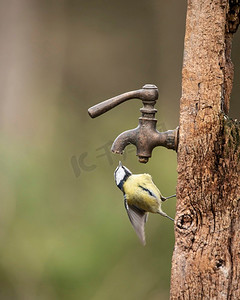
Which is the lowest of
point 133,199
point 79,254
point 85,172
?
point 79,254

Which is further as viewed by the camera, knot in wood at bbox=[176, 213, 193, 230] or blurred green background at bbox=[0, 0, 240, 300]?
blurred green background at bbox=[0, 0, 240, 300]

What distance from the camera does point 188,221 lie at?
1.48 meters

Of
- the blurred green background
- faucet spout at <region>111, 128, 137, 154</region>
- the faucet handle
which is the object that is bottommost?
the blurred green background

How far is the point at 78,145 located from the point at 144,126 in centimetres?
191

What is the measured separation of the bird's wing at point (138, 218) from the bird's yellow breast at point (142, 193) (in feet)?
0.07

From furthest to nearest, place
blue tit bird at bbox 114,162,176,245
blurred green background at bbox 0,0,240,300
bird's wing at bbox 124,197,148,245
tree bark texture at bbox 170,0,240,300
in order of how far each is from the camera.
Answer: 1. blurred green background at bbox 0,0,240,300
2. blue tit bird at bbox 114,162,176,245
3. bird's wing at bbox 124,197,148,245
4. tree bark texture at bbox 170,0,240,300

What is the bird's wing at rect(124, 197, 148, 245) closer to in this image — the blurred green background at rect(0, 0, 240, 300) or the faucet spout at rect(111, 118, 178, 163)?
the faucet spout at rect(111, 118, 178, 163)

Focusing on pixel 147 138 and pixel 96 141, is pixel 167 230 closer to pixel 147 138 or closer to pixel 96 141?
pixel 96 141

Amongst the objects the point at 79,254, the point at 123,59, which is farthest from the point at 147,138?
the point at 123,59

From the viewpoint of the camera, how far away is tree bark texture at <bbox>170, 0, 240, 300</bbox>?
56.0 inches

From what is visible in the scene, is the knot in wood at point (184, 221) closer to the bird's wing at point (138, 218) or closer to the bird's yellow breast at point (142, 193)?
the bird's wing at point (138, 218)

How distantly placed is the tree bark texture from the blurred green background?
4.49 feet

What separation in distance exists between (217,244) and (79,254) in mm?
1789

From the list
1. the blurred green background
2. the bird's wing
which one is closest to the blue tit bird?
the bird's wing
